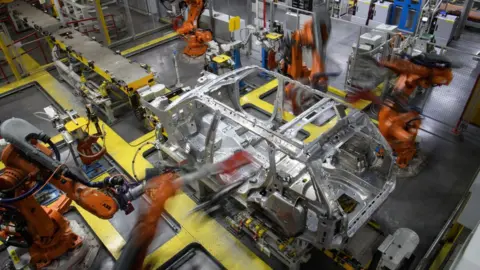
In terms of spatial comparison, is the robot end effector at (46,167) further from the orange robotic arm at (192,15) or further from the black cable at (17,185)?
the orange robotic arm at (192,15)

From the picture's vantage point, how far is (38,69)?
11.4m

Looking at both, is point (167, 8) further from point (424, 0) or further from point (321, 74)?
point (424, 0)

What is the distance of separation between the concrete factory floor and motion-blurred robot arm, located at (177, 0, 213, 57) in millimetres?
317

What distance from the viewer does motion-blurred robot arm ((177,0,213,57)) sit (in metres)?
11.6

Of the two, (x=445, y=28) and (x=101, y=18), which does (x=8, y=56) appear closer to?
(x=101, y=18)

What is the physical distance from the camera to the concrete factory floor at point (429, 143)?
21.1 ft

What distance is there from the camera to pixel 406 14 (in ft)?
41.8

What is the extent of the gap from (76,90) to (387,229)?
8310mm

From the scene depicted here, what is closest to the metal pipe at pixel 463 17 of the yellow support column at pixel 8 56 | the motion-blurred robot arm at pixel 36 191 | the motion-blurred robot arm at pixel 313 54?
the motion-blurred robot arm at pixel 313 54

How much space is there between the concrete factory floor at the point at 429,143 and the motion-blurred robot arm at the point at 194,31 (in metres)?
0.32

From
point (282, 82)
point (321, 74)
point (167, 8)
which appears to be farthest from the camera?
point (167, 8)

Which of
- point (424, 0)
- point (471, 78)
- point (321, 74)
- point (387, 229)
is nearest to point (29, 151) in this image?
point (387, 229)

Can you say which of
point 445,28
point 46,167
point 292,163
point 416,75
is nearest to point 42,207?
point 46,167

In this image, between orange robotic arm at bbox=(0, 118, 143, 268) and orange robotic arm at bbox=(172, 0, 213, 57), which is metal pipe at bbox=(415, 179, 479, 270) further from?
orange robotic arm at bbox=(172, 0, 213, 57)
